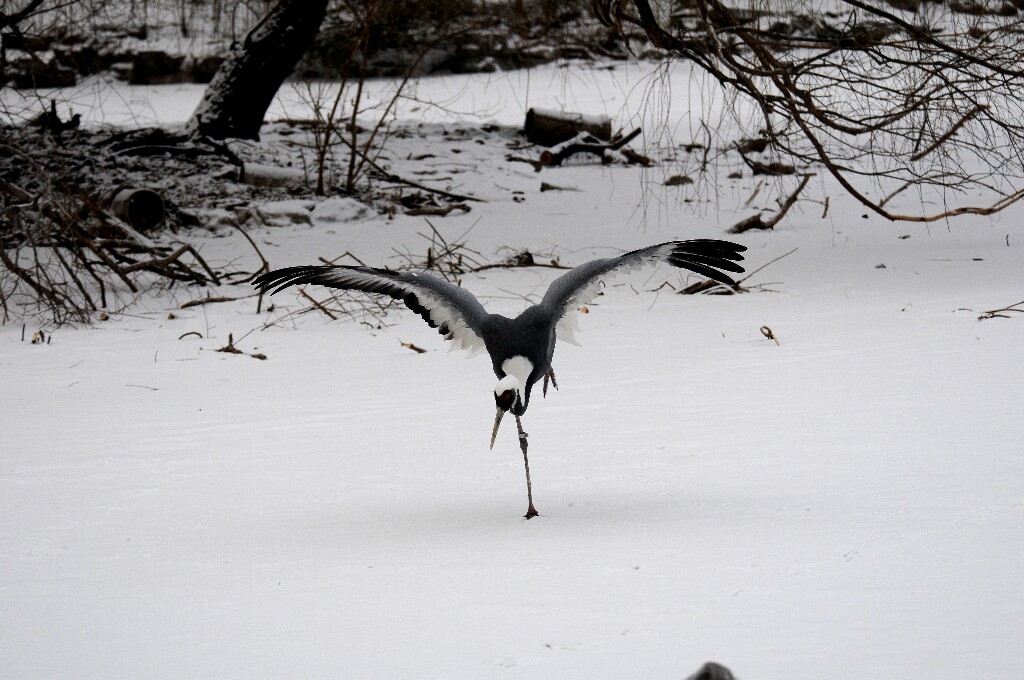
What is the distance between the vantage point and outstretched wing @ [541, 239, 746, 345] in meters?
3.98

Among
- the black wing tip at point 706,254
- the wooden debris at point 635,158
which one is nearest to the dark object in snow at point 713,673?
the black wing tip at point 706,254

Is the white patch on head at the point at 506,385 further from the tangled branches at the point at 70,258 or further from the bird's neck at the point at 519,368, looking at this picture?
the tangled branches at the point at 70,258

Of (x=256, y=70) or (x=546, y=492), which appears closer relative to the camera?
(x=546, y=492)

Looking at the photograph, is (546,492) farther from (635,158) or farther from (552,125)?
(552,125)

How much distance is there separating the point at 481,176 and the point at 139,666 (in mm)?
10194

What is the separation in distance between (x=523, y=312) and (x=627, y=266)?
400 mm

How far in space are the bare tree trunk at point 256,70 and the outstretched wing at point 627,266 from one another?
8.86m

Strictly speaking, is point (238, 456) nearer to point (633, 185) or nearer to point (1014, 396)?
point (1014, 396)

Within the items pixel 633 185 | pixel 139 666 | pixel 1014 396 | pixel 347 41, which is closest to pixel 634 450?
pixel 1014 396

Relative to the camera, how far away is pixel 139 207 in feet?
33.9

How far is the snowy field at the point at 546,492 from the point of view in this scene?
2.62m

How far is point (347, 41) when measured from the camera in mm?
16219

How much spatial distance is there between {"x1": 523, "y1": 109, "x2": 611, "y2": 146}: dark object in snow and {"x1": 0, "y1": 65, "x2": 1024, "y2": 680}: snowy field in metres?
5.19

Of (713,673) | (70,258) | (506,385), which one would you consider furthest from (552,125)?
(713,673)
